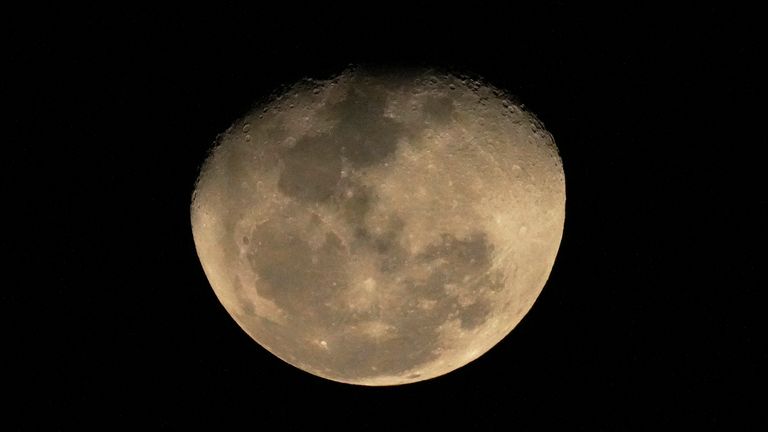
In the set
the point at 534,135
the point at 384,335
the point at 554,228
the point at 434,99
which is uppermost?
the point at 434,99

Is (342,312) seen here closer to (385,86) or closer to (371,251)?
(371,251)

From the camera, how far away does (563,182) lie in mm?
3727

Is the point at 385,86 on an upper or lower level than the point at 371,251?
upper

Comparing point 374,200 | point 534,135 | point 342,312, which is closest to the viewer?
point 374,200

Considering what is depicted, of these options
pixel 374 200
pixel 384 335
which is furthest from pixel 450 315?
pixel 374 200

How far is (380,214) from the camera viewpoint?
10.2 feet

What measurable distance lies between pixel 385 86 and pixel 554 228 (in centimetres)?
126

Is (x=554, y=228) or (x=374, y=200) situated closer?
(x=374, y=200)

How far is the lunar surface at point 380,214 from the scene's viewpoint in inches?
123

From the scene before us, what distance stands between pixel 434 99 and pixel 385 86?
256mm

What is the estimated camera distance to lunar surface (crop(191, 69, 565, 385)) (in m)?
3.13

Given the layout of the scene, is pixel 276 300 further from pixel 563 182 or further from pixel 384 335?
pixel 563 182

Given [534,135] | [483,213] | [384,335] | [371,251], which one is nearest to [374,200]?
[371,251]

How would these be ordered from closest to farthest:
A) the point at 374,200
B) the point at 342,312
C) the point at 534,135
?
the point at 374,200, the point at 342,312, the point at 534,135
